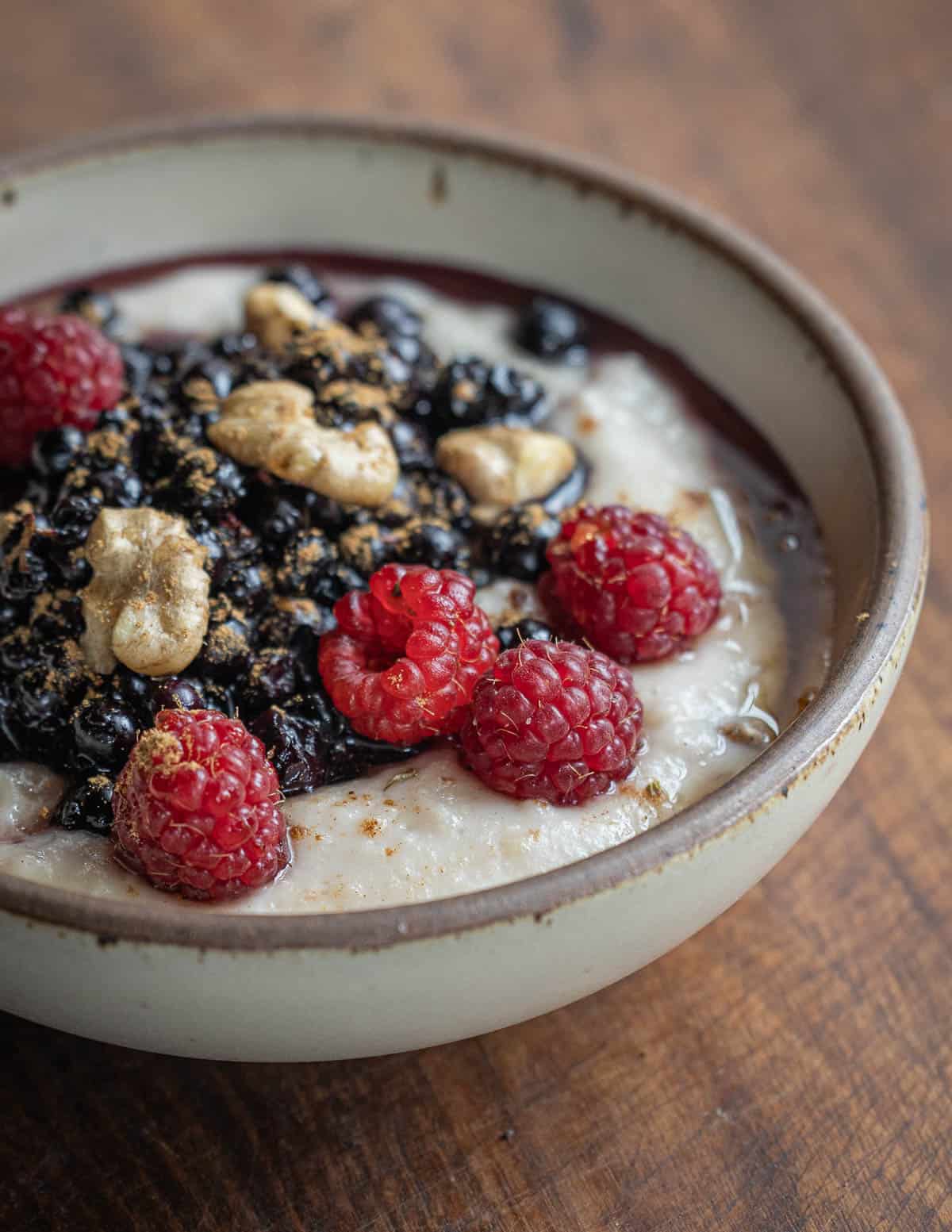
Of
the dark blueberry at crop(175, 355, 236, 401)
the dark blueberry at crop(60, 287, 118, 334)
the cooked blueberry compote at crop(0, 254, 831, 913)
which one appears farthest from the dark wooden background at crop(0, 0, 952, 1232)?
the dark blueberry at crop(60, 287, 118, 334)

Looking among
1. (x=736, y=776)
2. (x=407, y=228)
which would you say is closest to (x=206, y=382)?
(x=407, y=228)

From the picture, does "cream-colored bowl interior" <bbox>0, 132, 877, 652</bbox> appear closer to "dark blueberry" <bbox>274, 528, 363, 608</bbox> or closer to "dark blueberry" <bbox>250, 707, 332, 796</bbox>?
"dark blueberry" <bbox>274, 528, 363, 608</bbox>

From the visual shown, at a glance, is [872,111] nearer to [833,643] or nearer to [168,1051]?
[833,643]

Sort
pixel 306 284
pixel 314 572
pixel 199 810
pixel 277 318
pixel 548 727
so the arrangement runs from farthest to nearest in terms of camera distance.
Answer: pixel 306 284
pixel 277 318
pixel 314 572
pixel 548 727
pixel 199 810

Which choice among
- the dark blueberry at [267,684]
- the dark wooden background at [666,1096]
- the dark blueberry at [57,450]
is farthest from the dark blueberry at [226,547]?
the dark wooden background at [666,1096]

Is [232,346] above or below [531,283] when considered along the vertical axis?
below

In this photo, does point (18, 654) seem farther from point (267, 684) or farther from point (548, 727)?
point (548, 727)

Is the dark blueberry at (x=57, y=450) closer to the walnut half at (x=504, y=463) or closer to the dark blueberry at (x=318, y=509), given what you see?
the dark blueberry at (x=318, y=509)
